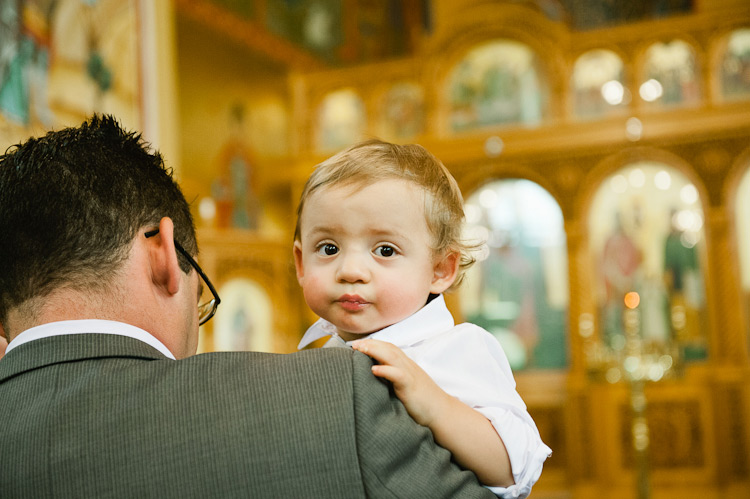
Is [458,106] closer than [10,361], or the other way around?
[10,361]

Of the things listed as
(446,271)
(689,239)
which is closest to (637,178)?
(689,239)

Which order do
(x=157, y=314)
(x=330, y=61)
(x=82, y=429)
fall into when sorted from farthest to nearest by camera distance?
(x=330, y=61) < (x=157, y=314) < (x=82, y=429)

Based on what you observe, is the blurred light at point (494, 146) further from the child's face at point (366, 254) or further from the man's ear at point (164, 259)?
the man's ear at point (164, 259)

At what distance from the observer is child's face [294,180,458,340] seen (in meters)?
1.74

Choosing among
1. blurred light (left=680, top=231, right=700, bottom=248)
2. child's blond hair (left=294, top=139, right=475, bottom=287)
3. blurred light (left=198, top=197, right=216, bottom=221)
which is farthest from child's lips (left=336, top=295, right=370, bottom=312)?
blurred light (left=198, top=197, right=216, bottom=221)

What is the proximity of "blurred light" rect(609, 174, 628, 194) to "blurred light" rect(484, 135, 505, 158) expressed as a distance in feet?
5.14

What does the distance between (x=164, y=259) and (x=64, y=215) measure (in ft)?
0.67

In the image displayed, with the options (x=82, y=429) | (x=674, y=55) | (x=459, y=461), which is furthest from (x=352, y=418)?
(x=674, y=55)

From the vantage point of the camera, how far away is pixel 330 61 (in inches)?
557

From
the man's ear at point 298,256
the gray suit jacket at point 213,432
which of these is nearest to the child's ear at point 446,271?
the man's ear at point 298,256

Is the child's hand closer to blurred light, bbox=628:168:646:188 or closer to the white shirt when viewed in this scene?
the white shirt

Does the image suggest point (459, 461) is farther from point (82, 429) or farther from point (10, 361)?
point (10, 361)

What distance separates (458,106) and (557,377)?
409cm

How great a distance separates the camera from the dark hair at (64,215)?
1456 millimetres
